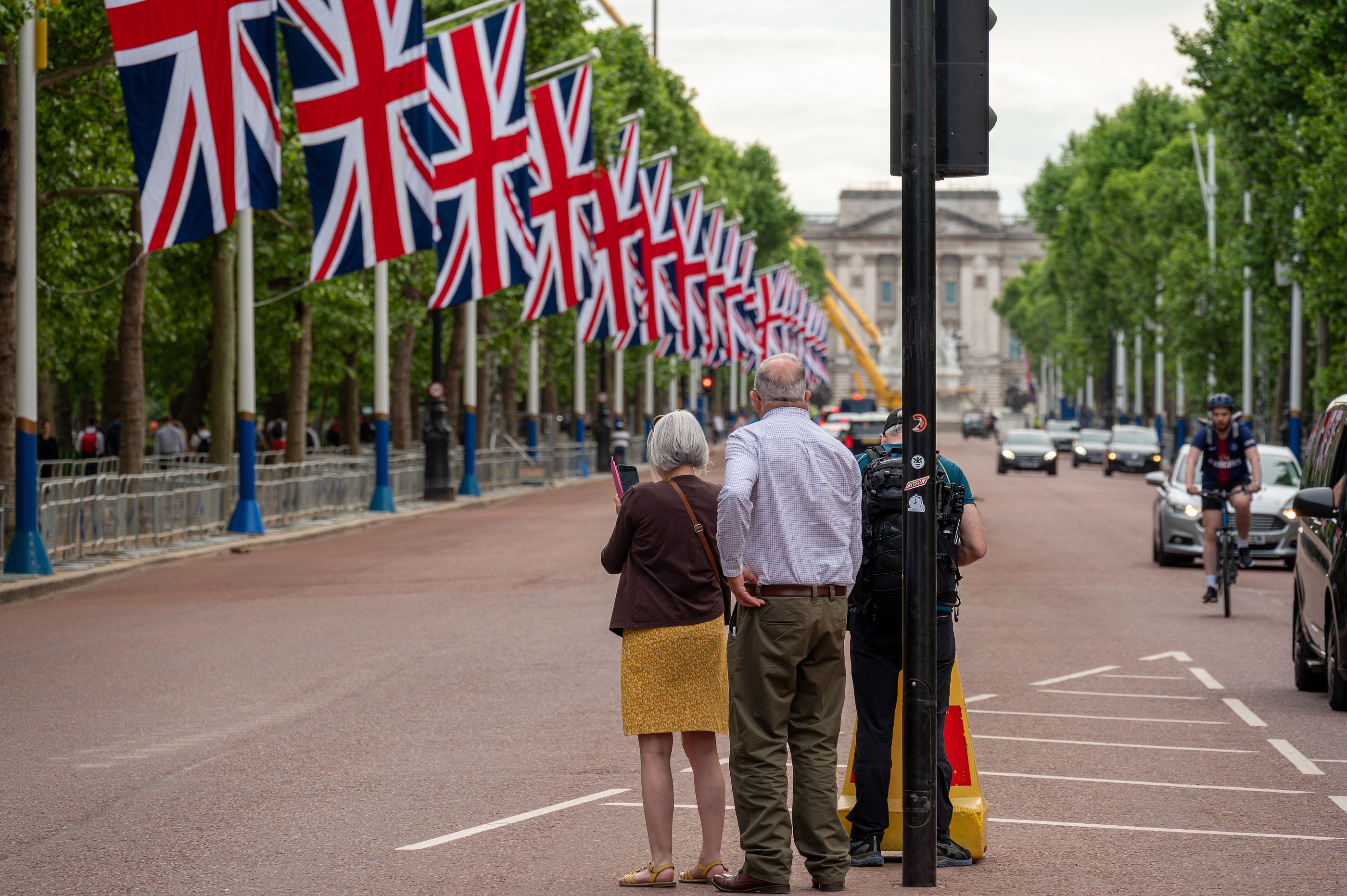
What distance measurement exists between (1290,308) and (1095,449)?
90.7 ft

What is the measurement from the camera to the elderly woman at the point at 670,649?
6.93 m

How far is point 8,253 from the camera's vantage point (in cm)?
2211

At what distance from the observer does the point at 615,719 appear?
1123 centimetres

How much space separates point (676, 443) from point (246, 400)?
2217cm

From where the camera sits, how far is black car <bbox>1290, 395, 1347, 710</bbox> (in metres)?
11.3


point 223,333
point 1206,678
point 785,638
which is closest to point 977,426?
point 223,333

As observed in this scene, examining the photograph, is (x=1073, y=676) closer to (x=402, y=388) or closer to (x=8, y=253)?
(x=8, y=253)

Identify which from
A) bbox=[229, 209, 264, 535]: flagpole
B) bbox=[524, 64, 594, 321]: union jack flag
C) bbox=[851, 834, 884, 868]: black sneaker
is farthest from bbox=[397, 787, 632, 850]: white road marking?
bbox=[524, 64, 594, 321]: union jack flag

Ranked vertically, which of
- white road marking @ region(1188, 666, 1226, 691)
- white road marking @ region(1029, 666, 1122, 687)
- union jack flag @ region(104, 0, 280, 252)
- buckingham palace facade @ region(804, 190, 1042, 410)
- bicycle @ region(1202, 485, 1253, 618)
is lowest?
white road marking @ region(1188, 666, 1226, 691)

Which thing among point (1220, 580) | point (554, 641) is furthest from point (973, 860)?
point (1220, 580)

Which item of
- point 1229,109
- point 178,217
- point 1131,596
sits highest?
point 1229,109

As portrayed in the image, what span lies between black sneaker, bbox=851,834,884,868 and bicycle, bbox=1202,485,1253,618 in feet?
35.6

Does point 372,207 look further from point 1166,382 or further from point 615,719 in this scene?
point 1166,382

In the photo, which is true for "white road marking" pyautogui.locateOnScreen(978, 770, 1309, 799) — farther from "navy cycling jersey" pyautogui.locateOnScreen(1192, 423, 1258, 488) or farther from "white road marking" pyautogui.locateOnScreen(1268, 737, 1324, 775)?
"navy cycling jersey" pyautogui.locateOnScreen(1192, 423, 1258, 488)
